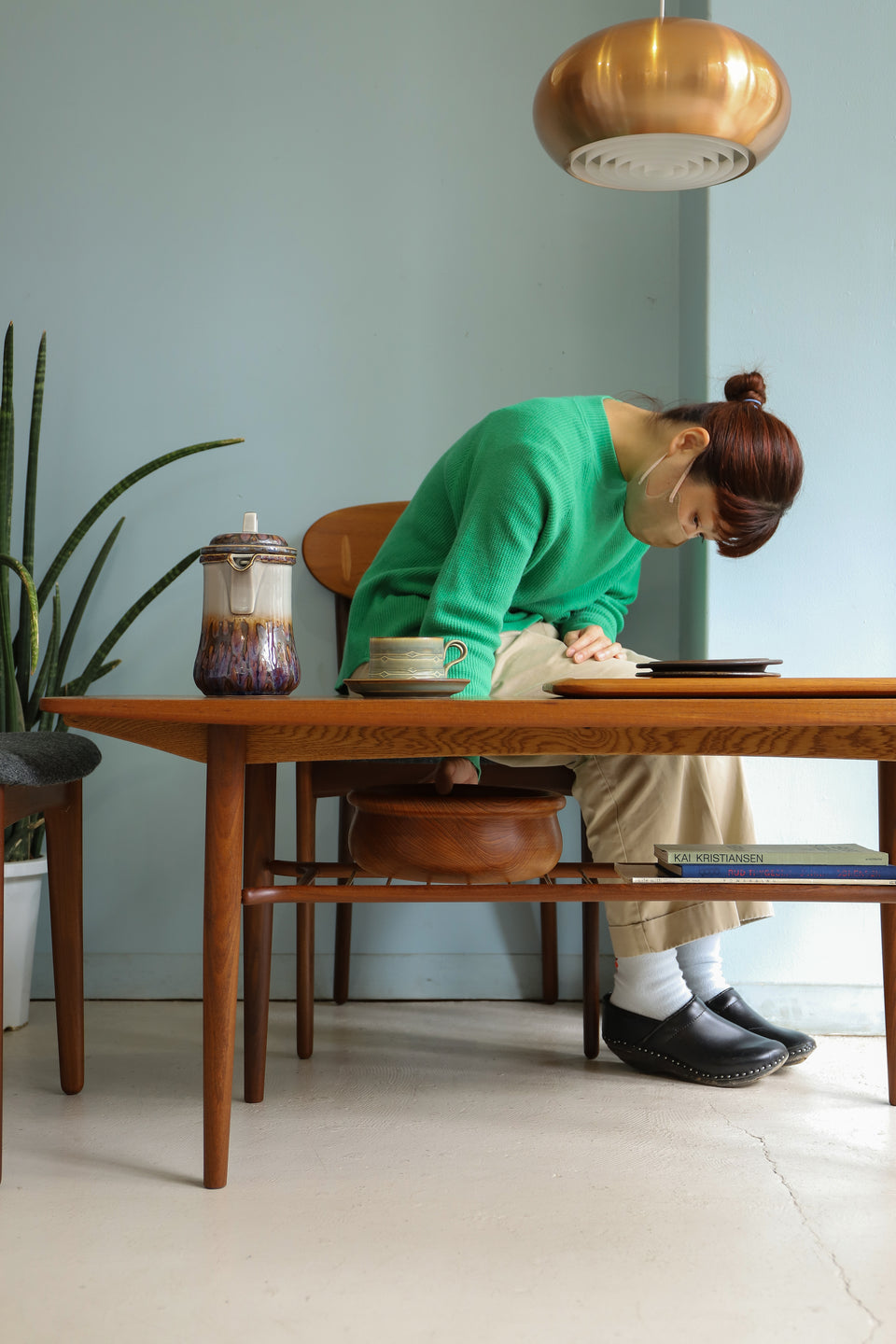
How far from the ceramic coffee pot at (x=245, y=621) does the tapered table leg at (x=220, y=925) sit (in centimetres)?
7

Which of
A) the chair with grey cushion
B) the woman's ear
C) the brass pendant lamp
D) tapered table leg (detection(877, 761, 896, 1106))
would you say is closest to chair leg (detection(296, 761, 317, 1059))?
the chair with grey cushion

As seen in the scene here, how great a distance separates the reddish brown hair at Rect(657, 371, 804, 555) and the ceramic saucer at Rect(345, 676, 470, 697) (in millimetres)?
620

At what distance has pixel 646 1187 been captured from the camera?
4.55 feet

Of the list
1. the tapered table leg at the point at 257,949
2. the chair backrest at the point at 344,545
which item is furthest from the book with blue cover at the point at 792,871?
the chair backrest at the point at 344,545

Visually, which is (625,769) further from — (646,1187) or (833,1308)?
(833,1308)

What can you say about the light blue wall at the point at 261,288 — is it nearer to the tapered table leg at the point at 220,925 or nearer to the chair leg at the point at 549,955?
the chair leg at the point at 549,955

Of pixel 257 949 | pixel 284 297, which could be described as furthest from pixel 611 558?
pixel 284 297

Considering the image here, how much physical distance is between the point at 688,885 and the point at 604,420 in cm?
81

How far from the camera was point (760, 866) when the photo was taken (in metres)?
1.40

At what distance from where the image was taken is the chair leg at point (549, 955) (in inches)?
89.5

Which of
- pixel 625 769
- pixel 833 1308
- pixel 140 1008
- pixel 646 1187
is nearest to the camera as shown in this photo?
pixel 833 1308

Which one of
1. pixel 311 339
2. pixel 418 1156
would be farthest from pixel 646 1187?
pixel 311 339

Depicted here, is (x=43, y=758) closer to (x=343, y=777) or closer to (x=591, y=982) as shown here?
(x=343, y=777)

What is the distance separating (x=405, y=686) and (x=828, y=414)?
4.08ft
